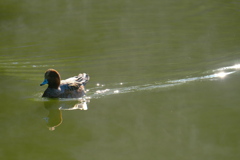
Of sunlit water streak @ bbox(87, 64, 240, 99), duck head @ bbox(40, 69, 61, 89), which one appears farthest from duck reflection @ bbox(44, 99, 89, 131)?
sunlit water streak @ bbox(87, 64, 240, 99)

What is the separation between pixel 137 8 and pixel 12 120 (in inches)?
331

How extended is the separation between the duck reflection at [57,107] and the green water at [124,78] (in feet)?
0.08

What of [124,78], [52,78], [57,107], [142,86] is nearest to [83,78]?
[52,78]

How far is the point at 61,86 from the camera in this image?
956 centimetres

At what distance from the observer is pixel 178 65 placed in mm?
10812

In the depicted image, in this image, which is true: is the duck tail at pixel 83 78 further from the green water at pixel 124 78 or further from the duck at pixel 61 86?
the green water at pixel 124 78

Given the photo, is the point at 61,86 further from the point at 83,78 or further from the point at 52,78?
the point at 83,78

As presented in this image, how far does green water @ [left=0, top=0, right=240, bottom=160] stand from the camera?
693cm

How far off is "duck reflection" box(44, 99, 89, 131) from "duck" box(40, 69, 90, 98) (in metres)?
0.17

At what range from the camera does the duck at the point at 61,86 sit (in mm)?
9367

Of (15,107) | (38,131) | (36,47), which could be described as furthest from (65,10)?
(38,131)

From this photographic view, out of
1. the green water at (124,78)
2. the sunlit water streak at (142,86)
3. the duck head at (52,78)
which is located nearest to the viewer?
the green water at (124,78)

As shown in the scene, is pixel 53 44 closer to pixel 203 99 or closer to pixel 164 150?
pixel 203 99

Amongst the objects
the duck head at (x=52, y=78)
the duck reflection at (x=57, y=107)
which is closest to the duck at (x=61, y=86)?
the duck head at (x=52, y=78)
